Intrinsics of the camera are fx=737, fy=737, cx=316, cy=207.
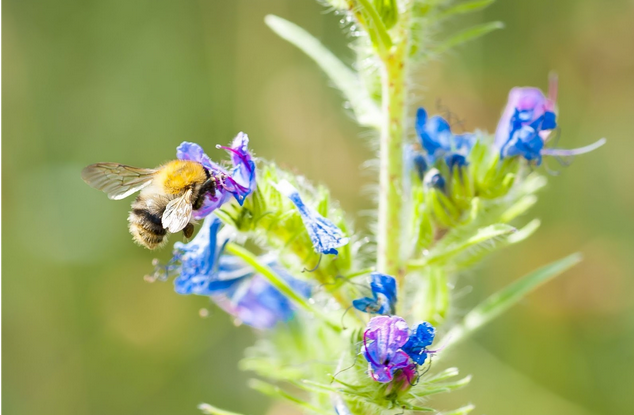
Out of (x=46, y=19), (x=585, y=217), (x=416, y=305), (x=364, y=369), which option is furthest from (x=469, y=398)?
(x=46, y=19)

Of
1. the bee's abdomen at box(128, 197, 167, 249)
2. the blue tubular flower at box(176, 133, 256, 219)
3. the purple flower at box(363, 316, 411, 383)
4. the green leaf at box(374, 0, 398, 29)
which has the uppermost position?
the green leaf at box(374, 0, 398, 29)

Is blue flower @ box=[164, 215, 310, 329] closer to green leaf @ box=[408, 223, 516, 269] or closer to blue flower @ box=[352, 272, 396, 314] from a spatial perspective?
blue flower @ box=[352, 272, 396, 314]

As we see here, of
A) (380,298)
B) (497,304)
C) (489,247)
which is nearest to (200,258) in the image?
(380,298)

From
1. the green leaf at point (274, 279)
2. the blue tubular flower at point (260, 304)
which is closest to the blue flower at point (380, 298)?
the green leaf at point (274, 279)

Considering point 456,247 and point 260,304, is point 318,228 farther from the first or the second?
point 260,304

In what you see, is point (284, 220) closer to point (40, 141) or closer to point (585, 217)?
point (585, 217)

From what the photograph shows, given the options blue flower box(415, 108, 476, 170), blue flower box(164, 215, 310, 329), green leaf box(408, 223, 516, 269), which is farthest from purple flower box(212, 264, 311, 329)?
blue flower box(415, 108, 476, 170)
